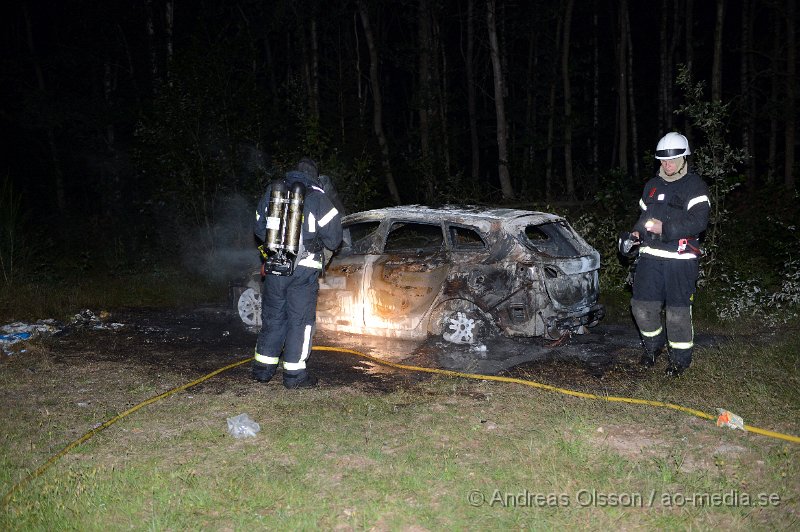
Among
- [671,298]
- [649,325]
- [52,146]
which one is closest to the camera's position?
[671,298]

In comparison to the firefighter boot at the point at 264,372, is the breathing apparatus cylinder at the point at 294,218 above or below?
above

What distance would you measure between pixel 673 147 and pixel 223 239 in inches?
398

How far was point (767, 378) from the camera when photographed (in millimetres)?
5496

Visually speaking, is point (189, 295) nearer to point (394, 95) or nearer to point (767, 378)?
point (767, 378)

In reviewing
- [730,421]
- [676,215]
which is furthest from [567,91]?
[730,421]

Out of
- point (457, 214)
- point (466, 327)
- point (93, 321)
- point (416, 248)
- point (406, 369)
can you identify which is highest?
point (457, 214)

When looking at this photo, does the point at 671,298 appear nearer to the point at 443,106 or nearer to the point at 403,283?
the point at 403,283

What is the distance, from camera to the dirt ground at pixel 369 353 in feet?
19.8

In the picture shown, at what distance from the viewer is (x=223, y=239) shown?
13.8 meters

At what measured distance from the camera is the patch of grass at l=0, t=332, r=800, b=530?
3.49 metres

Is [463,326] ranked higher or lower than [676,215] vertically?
lower

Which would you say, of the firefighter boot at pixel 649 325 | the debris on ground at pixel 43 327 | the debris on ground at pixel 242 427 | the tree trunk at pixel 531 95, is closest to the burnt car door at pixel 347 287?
the debris on ground at pixel 242 427

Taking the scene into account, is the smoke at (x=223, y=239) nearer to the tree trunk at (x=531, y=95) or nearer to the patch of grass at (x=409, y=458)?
the patch of grass at (x=409, y=458)

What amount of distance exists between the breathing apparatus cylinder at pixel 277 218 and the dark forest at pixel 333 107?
6.00 meters
